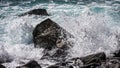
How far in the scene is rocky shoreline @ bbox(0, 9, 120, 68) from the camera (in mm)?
7430

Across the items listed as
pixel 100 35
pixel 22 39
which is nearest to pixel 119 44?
pixel 100 35

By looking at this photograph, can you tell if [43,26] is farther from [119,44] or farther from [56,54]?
[119,44]

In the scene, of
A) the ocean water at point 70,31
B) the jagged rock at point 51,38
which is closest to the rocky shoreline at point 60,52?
the jagged rock at point 51,38

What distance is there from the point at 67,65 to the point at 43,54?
147cm

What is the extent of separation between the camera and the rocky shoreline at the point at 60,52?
24.4ft

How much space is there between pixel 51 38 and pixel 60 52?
74cm

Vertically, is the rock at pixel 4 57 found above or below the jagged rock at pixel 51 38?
below

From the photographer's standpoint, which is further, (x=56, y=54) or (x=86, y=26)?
(x=86, y=26)

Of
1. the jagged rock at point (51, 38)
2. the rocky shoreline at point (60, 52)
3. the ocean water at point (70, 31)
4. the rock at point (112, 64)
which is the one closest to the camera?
the rock at point (112, 64)

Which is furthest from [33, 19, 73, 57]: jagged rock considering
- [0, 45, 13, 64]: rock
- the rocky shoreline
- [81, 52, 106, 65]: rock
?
[81, 52, 106, 65]: rock

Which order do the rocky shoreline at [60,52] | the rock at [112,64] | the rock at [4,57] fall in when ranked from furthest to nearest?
1. the rock at [4,57]
2. the rocky shoreline at [60,52]
3. the rock at [112,64]

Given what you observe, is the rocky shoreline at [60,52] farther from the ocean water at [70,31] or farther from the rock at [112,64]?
the ocean water at [70,31]

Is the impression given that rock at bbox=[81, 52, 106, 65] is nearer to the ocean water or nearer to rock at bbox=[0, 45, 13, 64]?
the ocean water

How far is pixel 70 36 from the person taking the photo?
10.2 m
